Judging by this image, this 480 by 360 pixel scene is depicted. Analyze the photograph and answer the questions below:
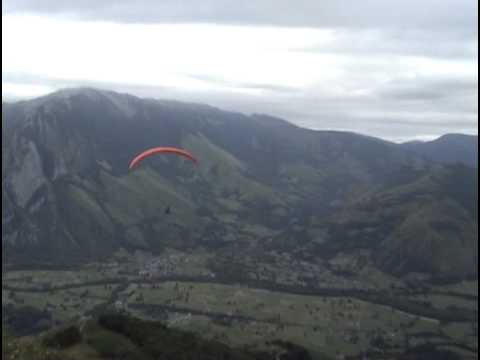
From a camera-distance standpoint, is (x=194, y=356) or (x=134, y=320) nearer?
(x=194, y=356)

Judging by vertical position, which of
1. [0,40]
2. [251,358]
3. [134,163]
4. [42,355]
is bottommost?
[251,358]

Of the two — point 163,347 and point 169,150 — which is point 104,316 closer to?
point 163,347

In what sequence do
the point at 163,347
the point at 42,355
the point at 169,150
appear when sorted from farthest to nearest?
1. the point at 163,347
2. the point at 169,150
3. the point at 42,355

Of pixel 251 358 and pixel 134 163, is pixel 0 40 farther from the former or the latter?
pixel 251 358

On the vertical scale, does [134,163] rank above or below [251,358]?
above

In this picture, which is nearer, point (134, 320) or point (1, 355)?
A: point (1, 355)

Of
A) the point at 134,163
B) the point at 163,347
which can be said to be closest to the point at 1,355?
the point at 134,163

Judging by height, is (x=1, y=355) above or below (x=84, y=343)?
above

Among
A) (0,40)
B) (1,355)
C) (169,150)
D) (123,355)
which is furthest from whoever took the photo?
(123,355)

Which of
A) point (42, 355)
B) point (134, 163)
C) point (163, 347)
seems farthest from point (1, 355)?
point (163, 347)
